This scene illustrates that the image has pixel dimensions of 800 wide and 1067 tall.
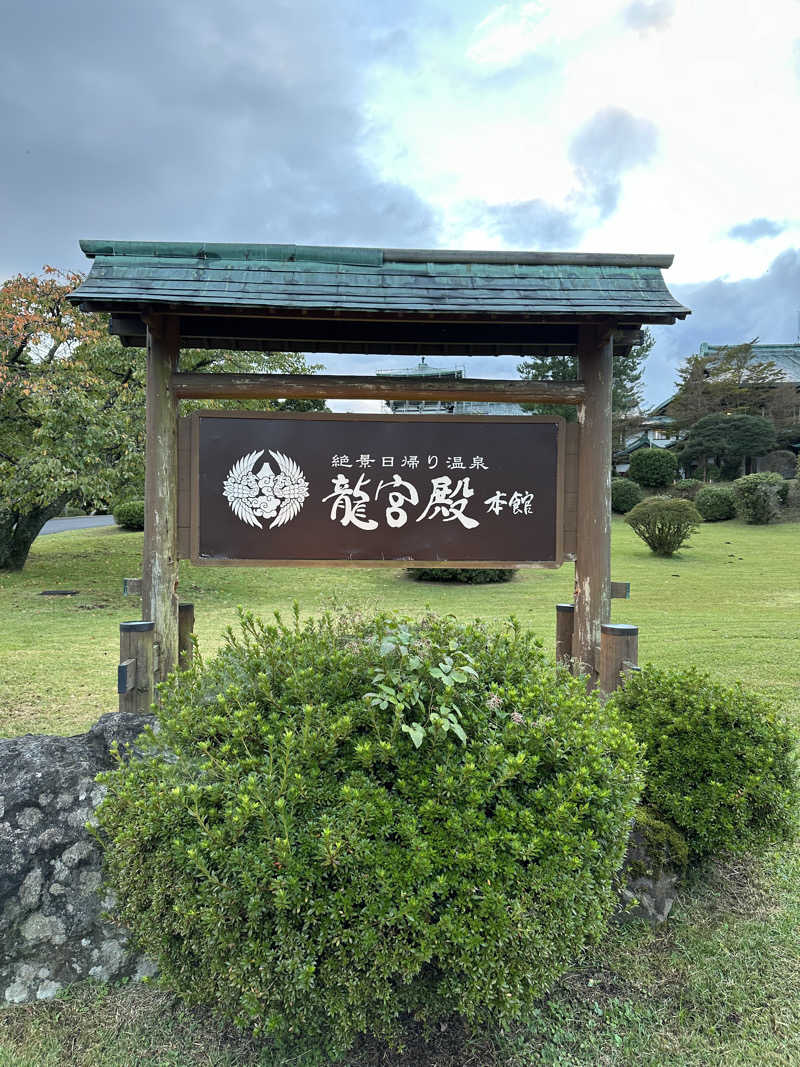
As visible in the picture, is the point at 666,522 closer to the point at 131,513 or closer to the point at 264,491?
the point at 264,491

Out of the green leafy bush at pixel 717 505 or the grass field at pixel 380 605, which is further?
the green leafy bush at pixel 717 505

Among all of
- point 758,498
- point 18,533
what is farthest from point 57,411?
point 758,498

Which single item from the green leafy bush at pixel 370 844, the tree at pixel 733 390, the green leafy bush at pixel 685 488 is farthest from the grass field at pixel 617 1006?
the tree at pixel 733 390

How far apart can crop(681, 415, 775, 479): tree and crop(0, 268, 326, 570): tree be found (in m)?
22.5

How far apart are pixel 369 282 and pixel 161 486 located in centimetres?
181

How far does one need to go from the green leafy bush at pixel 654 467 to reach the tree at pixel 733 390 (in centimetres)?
442

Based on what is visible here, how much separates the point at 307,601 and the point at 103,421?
498cm

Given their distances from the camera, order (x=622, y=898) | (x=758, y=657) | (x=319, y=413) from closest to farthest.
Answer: (x=622, y=898)
(x=319, y=413)
(x=758, y=657)

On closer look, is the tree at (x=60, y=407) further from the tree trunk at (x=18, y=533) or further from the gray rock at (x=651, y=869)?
the gray rock at (x=651, y=869)

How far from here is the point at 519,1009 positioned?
1829 mm

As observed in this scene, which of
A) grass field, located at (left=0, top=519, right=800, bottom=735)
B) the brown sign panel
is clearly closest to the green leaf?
grass field, located at (left=0, top=519, right=800, bottom=735)

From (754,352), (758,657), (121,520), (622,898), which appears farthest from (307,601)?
(754,352)

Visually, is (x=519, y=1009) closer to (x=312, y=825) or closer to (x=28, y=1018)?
(x=312, y=825)

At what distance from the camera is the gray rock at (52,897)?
7.54 ft
